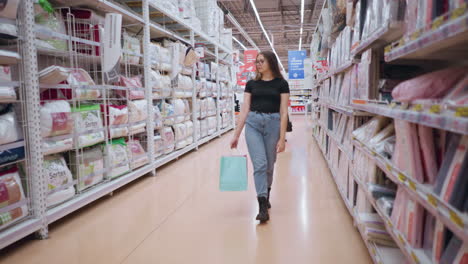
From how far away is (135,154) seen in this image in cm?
422

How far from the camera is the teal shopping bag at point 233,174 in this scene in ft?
9.62

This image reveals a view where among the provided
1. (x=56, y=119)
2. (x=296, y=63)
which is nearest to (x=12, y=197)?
(x=56, y=119)

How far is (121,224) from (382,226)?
2.04m

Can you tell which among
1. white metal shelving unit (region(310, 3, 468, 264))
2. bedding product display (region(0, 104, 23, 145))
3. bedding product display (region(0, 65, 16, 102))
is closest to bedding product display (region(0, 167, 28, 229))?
bedding product display (region(0, 104, 23, 145))

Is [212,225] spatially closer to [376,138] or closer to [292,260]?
[292,260]

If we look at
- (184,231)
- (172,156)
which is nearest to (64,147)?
(184,231)

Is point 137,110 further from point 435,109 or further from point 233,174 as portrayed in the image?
point 435,109

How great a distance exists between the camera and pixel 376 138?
2.02 m

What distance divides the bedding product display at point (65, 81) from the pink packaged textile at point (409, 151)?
2439mm

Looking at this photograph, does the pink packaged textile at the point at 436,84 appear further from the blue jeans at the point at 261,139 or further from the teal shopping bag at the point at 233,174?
the teal shopping bag at the point at 233,174

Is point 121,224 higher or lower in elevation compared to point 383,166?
lower

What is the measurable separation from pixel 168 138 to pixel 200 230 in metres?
2.74

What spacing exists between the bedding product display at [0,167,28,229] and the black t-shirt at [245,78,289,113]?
6.14ft

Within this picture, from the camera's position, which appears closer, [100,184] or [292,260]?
[292,260]
